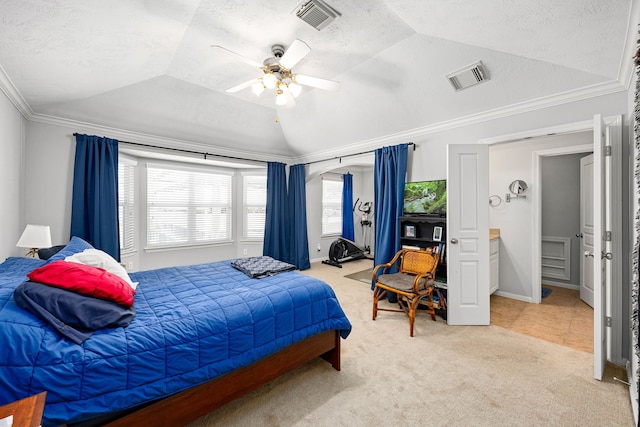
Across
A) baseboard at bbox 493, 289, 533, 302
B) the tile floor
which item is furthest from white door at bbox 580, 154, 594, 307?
baseboard at bbox 493, 289, 533, 302

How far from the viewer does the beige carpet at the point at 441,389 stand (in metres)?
1.71

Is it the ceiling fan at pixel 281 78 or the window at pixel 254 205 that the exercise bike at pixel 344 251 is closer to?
the window at pixel 254 205

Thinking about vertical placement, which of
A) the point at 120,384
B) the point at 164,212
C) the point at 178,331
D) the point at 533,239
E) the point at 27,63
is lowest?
the point at 120,384

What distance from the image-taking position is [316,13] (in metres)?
2.17

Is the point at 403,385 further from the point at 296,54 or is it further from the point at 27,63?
the point at 27,63

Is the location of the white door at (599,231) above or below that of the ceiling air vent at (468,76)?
below

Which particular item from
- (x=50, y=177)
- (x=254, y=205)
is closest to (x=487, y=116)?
(x=254, y=205)

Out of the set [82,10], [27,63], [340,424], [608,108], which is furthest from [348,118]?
[340,424]

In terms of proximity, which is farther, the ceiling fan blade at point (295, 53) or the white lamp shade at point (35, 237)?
the white lamp shade at point (35, 237)

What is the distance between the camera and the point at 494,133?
10.5ft

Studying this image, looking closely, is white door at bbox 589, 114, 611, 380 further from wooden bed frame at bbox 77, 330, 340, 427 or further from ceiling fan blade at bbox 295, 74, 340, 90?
ceiling fan blade at bbox 295, 74, 340, 90

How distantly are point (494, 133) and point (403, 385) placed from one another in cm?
294

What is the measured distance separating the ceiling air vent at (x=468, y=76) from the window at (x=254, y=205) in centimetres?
387

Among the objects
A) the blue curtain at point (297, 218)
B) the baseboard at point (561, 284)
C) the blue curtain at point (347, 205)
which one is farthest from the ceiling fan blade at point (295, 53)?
the baseboard at point (561, 284)
